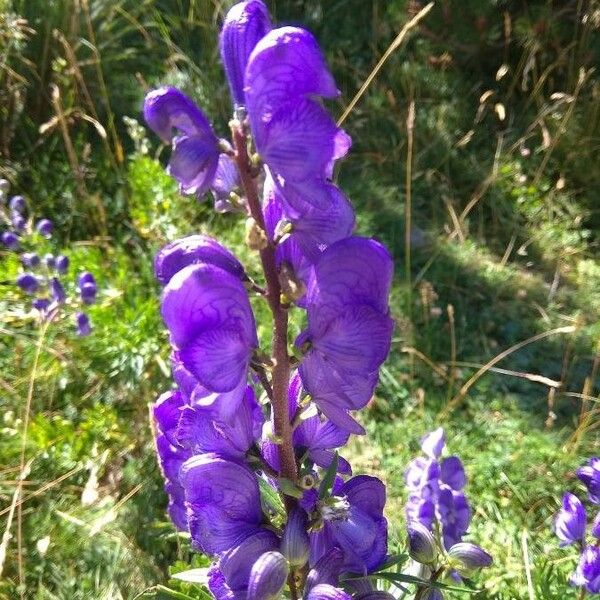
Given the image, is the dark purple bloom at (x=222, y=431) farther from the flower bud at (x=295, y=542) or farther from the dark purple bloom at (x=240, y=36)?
the dark purple bloom at (x=240, y=36)

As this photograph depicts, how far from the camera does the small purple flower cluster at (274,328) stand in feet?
2.43

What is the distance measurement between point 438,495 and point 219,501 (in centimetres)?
71

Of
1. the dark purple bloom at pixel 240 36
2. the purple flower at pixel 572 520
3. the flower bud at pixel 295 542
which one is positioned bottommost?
the purple flower at pixel 572 520

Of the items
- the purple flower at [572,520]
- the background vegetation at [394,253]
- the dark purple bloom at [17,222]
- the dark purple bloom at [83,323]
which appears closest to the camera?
the purple flower at [572,520]

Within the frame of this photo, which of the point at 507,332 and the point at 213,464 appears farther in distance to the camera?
the point at 507,332

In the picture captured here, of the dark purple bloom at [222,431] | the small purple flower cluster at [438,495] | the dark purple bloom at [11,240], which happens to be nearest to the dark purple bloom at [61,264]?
the dark purple bloom at [11,240]

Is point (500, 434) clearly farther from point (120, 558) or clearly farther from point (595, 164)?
point (595, 164)

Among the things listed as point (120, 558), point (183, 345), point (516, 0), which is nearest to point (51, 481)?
point (120, 558)

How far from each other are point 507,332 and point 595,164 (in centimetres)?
127

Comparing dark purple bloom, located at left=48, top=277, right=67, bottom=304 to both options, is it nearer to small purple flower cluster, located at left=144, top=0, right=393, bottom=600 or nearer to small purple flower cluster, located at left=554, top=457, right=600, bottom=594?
small purple flower cluster, located at left=144, top=0, right=393, bottom=600

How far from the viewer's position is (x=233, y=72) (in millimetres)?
808

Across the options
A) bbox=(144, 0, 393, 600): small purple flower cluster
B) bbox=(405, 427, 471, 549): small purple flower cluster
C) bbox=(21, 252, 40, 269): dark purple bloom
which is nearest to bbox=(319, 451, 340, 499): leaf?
bbox=(144, 0, 393, 600): small purple flower cluster

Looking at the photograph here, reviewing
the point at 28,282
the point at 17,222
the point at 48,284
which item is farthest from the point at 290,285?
the point at 17,222

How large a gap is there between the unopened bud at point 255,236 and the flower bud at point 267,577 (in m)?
0.38
